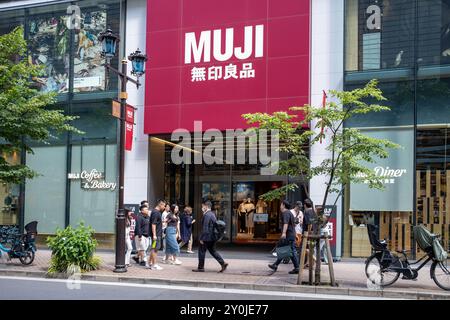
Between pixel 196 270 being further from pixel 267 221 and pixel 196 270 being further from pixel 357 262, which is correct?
pixel 267 221

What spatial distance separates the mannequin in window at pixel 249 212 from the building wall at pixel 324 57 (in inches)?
251

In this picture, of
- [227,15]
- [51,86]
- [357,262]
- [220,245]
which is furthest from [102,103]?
[357,262]

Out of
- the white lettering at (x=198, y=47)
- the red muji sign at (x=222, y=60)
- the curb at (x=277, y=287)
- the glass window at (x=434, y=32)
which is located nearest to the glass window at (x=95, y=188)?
the red muji sign at (x=222, y=60)

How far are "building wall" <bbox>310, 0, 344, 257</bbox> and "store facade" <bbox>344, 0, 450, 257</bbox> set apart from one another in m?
0.49

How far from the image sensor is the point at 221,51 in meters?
16.6

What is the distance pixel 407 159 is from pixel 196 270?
696 cm

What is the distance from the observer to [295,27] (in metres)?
15.7

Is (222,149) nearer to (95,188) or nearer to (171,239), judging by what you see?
(95,188)

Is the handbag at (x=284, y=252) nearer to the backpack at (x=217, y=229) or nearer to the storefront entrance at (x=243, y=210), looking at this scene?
the backpack at (x=217, y=229)

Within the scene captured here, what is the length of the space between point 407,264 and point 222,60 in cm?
895

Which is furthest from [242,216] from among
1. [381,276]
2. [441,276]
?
[441,276]

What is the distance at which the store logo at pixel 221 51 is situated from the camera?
53.0 feet

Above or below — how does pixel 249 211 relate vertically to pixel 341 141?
below

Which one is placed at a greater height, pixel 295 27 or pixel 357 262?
pixel 295 27
